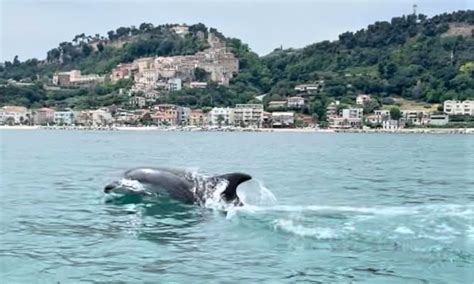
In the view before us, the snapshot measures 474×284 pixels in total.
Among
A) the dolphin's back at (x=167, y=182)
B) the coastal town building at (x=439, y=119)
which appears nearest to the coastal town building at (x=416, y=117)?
the coastal town building at (x=439, y=119)

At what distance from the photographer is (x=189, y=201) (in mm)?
22250

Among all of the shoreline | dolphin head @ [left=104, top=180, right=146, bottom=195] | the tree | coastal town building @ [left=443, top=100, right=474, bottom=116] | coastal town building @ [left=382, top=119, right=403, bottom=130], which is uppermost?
A: coastal town building @ [left=443, top=100, right=474, bottom=116]

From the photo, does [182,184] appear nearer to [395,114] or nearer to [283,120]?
[283,120]

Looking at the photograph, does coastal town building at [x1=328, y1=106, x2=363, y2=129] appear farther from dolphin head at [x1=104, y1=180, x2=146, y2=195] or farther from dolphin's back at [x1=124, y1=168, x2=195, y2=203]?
dolphin's back at [x1=124, y1=168, x2=195, y2=203]

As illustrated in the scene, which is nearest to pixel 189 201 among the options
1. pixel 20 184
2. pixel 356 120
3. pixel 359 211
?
pixel 359 211

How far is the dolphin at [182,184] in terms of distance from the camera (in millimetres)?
21672

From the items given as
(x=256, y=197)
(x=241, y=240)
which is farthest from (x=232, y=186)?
(x=241, y=240)

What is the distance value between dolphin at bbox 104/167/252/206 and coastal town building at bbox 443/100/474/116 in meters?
178

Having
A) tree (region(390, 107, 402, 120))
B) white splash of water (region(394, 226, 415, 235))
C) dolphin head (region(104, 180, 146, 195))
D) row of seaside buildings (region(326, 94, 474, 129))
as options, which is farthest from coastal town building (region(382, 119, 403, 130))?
white splash of water (region(394, 226, 415, 235))

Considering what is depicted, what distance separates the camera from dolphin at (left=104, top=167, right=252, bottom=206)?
2167cm

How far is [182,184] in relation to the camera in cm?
2278

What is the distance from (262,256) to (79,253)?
3.45m

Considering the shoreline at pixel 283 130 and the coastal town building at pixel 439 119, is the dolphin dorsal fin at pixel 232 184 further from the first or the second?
the coastal town building at pixel 439 119

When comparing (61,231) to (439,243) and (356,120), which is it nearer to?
(439,243)
